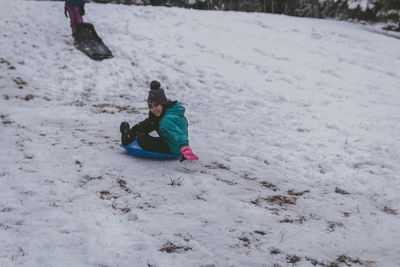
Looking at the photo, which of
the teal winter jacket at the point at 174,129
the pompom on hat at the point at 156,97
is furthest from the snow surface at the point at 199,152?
the pompom on hat at the point at 156,97

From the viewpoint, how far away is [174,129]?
Answer: 470 centimetres

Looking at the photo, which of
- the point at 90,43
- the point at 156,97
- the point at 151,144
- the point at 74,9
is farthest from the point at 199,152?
the point at 74,9

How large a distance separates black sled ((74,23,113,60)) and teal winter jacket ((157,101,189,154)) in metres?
6.37

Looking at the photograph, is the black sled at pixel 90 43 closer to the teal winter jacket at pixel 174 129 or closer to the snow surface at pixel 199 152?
the snow surface at pixel 199 152

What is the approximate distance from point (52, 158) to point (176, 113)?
197 centimetres

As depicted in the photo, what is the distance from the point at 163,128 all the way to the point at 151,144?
35cm

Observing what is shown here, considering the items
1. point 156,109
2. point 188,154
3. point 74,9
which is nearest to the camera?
point 188,154

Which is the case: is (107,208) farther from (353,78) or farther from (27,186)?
(353,78)

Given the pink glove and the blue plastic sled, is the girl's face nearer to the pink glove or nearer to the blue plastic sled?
the blue plastic sled

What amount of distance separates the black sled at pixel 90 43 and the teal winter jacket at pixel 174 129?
6.37 meters

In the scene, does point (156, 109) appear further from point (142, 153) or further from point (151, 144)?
point (142, 153)

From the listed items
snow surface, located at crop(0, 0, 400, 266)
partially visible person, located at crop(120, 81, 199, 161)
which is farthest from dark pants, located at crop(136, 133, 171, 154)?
snow surface, located at crop(0, 0, 400, 266)

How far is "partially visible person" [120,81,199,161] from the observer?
4.71 meters

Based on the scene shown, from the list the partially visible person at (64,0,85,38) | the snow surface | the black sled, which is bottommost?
the snow surface
